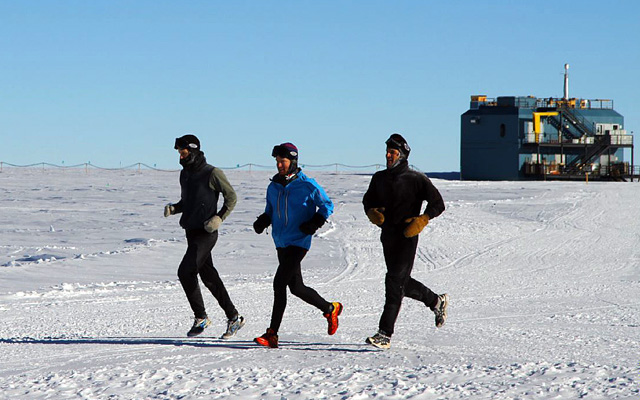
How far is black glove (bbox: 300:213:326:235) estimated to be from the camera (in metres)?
6.78

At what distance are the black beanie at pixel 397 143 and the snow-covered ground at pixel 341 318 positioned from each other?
155cm

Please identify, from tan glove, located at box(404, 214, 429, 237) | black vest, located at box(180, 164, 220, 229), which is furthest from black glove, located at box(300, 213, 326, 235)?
black vest, located at box(180, 164, 220, 229)

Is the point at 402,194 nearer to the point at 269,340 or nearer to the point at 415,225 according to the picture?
the point at 415,225

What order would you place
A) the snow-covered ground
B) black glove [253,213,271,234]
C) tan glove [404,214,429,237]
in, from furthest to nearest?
black glove [253,213,271,234]
tan glove [404,214,429,237]
the snow-covered ground

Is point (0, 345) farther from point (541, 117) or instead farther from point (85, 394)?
point (541, 117)

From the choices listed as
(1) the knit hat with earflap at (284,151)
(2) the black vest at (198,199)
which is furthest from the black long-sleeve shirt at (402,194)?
(2) the black vest at (198,199)

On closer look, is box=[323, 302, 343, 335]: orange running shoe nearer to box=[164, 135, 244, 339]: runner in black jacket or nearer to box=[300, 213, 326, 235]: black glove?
box=[300, 213, 326, 235]: black glove

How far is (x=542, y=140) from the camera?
57.2m

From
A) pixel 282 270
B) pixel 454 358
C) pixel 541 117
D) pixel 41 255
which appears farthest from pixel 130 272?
pixel 541 117

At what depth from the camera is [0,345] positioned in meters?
7.41

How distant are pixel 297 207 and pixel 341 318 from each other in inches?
101

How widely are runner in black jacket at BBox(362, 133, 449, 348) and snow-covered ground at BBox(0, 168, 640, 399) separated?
0.38m

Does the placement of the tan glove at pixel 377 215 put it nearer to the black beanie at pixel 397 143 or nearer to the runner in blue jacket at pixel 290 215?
the runner in blue jacket at pixel 290 215

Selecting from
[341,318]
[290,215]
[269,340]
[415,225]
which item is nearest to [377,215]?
[415,225]
